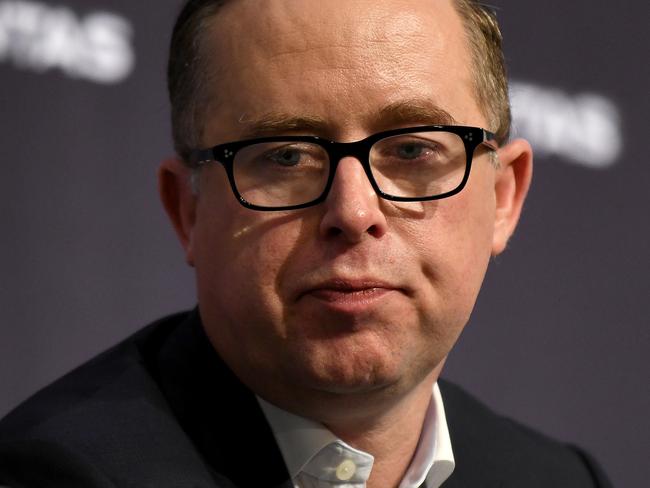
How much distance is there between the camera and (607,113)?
10.2ft

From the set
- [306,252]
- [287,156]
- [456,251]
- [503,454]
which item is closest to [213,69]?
[287,156]

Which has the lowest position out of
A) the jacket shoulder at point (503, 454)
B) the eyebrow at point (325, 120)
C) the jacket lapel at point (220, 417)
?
the jacket shoulder at point (503, 454)

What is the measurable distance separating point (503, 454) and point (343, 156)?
2.64ft

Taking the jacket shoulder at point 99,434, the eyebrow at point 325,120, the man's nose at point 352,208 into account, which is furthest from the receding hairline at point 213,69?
the jacket shoulder at point 99,434

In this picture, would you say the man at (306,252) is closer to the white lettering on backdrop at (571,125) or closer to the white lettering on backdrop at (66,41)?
the white lettering on backdrop at (66,41)

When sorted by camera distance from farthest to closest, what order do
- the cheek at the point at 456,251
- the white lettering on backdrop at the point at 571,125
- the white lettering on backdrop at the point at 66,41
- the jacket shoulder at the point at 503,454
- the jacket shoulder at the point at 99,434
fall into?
1. the white lettering on backdrop at the point at 571,125
2. the white lettering on backdrop at the point at 66,41
3. the jacket shoulder at the point at 503,454
4. the cheek at the point at 456,251
5. the jacket shoulder at the point at 99,434

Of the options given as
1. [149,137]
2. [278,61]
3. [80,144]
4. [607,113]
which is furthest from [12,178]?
[607,113]

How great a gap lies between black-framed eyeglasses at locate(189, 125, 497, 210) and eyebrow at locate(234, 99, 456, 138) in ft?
0.05

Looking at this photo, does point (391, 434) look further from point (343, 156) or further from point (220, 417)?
point (343, 156)

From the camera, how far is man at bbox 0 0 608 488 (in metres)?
1.55

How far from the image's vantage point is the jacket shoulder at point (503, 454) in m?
2.03

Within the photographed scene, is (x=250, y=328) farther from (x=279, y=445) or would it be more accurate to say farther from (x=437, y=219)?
(x=437, y=219)

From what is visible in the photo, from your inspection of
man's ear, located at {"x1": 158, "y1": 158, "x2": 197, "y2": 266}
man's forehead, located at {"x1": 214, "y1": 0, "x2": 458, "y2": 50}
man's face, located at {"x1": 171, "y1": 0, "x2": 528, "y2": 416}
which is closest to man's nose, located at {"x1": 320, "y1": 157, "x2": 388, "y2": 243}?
man's face, located at {"x1": 171, "y1": 0, "x2": 528, "y2": 416}

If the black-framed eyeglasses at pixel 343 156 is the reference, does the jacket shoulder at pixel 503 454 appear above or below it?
below
